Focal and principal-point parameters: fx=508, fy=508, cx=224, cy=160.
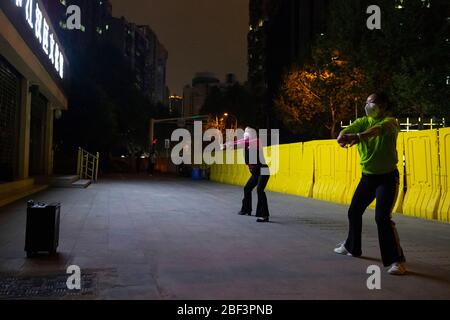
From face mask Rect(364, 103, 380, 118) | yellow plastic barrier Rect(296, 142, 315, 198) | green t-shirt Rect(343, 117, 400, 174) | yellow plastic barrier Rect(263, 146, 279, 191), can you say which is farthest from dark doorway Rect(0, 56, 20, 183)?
green t-shirt Rect(343, 117, 400, 174)

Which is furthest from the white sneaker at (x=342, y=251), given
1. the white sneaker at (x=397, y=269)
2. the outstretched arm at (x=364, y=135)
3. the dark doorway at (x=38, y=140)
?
the dark doorway at (x=38, y=140)

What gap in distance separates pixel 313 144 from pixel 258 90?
62.5 meters

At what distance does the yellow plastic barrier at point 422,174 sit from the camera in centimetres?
998

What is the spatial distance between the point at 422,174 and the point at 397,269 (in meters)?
5.93

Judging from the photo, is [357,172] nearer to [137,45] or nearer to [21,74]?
[21,74]

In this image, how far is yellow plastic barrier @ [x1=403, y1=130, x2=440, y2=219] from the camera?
393 inches

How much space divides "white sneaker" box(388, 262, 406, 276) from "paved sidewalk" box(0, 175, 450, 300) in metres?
0.08

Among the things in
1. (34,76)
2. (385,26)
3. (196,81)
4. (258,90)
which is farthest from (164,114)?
(196,81)

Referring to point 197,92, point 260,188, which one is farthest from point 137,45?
point 260,188

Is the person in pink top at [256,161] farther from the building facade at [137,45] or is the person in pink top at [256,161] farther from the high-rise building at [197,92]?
the building facade at [137,45]

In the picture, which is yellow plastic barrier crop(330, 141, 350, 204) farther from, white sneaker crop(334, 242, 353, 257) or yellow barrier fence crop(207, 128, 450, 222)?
white sneaker crop(334, 242, 353, 257)

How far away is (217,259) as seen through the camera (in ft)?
19.0

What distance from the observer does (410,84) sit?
21.7 meters
